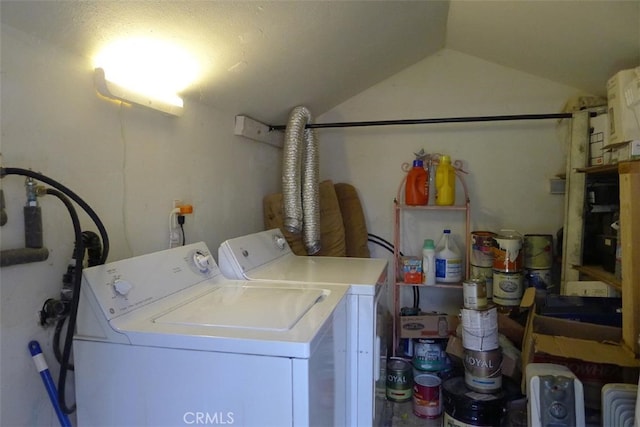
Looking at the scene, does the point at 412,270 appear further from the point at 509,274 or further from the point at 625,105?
the point at 625,105

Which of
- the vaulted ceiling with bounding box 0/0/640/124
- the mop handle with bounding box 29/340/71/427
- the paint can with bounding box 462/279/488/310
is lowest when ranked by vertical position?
the paint can with bounding box 462/279/488/310

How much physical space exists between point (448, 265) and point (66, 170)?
87.2 inches

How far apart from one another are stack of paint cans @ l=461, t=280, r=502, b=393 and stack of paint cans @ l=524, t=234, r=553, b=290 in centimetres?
61

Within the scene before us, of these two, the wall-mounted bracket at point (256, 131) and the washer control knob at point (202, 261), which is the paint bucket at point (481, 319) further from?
the wall-mounted bracket at point (256, 131)

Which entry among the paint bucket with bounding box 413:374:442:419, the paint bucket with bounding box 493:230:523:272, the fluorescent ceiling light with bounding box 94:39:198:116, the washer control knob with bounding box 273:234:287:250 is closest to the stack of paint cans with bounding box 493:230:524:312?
the paint bucket with bounding box 493:230:523:272

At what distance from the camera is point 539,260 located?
2604mm

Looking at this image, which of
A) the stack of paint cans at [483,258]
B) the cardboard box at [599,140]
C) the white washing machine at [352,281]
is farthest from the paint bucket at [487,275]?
the white washing machine at [352,281]

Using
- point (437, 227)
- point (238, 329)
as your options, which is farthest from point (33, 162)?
point (437, 227)

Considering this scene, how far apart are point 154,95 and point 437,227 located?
2.19m

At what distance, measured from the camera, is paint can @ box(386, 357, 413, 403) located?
244 centimetres

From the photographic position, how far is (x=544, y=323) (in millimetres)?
1949

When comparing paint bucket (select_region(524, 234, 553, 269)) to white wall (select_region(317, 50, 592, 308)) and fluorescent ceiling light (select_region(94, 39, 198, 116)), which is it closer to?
white wall (select_region(317, 50, 592, 308))

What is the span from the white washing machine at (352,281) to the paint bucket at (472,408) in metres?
0.42

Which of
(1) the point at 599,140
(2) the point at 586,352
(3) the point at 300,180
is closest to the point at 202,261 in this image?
(3) the point at 300,180
